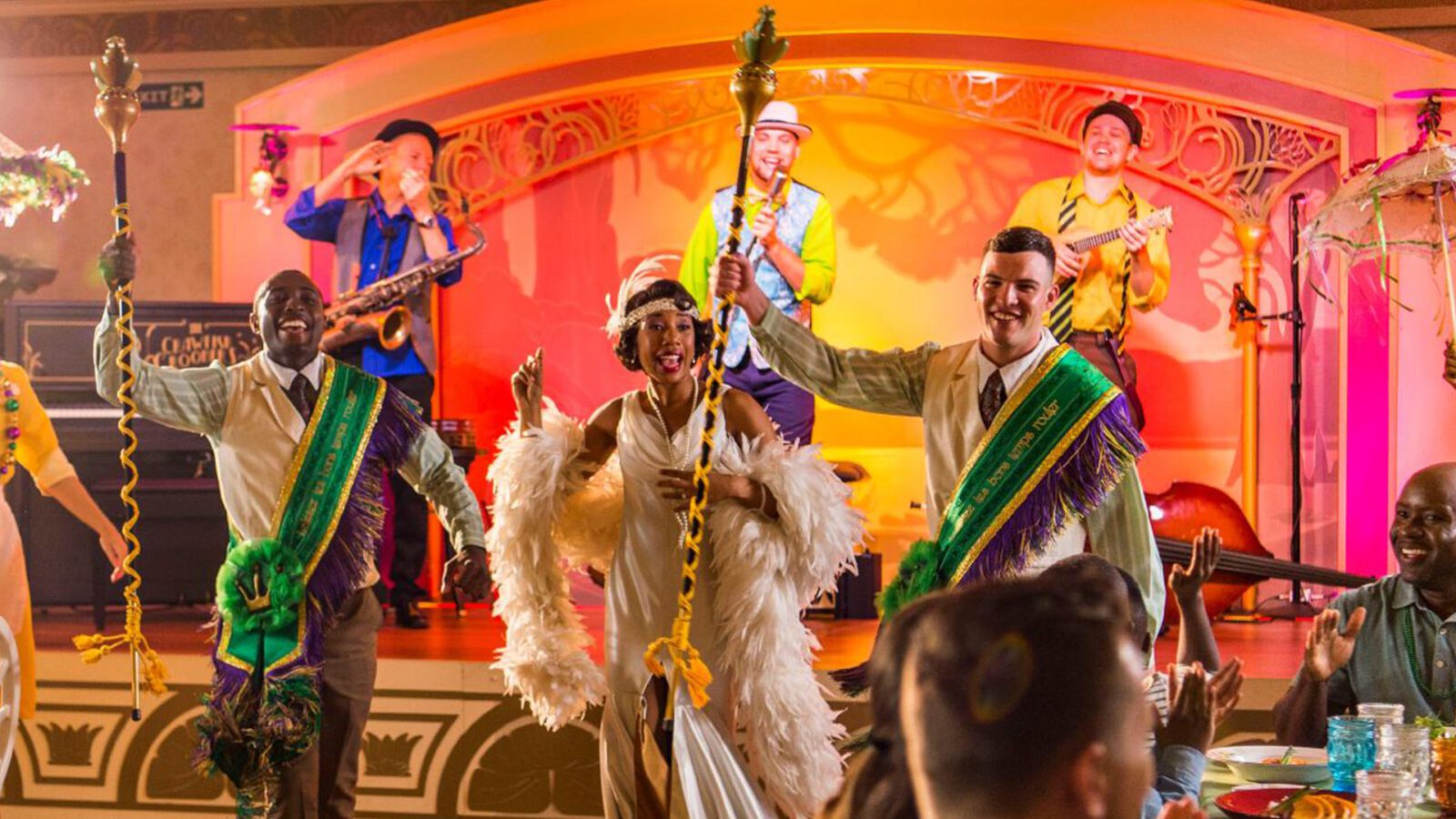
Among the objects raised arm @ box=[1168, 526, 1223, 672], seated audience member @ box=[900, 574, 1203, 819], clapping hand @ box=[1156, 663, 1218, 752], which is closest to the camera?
seated audience member @ box=[900, 574, 1203, 819]

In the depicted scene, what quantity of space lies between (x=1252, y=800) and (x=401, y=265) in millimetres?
5789

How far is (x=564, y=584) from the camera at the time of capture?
442 centimetres

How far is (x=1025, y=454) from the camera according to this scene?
12.1 ft

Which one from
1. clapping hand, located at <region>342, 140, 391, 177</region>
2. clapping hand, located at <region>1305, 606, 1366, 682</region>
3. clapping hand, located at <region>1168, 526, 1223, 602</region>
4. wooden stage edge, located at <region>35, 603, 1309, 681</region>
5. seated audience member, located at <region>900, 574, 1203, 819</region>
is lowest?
wooden stage edge, located at <region>35, 603, 1309, 681</region>

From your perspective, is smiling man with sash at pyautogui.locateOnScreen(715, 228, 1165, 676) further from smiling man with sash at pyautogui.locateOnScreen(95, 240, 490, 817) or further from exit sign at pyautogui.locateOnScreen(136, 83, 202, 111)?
exit sign at pyautogui.locateOnScreen(136, 83, 202, 111)

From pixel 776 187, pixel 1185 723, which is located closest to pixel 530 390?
pixel 1185 723

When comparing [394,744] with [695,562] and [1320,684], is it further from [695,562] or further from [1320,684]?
[1320,684]

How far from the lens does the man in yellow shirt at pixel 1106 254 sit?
7.06 meters

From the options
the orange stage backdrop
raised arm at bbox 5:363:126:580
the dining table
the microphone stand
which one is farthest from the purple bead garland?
the microphone stand

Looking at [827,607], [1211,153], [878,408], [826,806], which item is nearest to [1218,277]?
[1211,153]

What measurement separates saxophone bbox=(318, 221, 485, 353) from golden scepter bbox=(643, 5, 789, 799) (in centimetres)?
374

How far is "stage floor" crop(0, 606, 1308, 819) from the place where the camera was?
18.0 ft

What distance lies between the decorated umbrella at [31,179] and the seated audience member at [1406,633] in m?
3.62

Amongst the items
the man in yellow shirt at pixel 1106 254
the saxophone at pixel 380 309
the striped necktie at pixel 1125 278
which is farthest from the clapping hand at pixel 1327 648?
the saxophone at pixel 380 309
